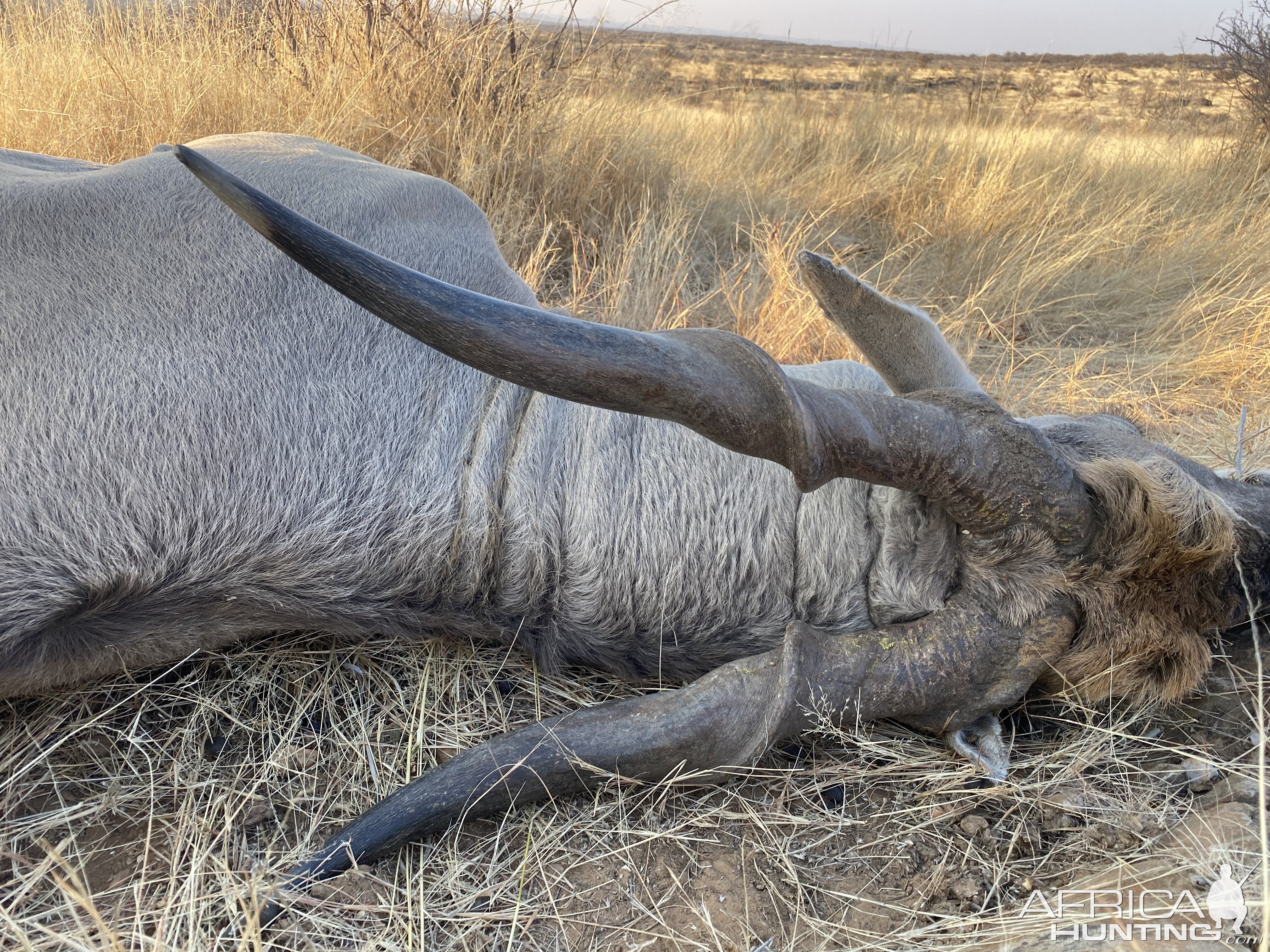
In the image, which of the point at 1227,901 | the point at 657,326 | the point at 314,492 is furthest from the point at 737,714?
the point at 657,326

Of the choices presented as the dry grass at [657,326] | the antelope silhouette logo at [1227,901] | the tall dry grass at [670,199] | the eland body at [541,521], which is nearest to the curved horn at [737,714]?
the eland body at [541,521]

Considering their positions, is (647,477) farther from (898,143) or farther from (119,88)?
(898,143)

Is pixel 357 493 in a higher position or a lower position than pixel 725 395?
lower

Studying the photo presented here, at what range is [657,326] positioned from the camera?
13.2ft

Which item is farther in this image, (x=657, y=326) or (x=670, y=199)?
(x=670, y=199)

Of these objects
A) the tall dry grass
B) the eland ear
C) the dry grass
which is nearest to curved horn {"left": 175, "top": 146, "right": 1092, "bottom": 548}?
the eland ear

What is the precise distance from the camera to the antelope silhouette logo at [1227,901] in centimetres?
155

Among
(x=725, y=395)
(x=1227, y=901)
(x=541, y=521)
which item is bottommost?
(x=1227, y=901)

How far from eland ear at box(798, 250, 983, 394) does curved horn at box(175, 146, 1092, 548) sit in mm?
196

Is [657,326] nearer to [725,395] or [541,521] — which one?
[541,521]

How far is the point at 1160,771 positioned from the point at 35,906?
2.42 m

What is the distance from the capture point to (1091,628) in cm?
190

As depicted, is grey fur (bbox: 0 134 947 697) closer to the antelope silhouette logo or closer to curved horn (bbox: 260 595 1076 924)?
curved horn (bbox: 260 595 1076 924)

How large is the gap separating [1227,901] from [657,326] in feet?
9.86
